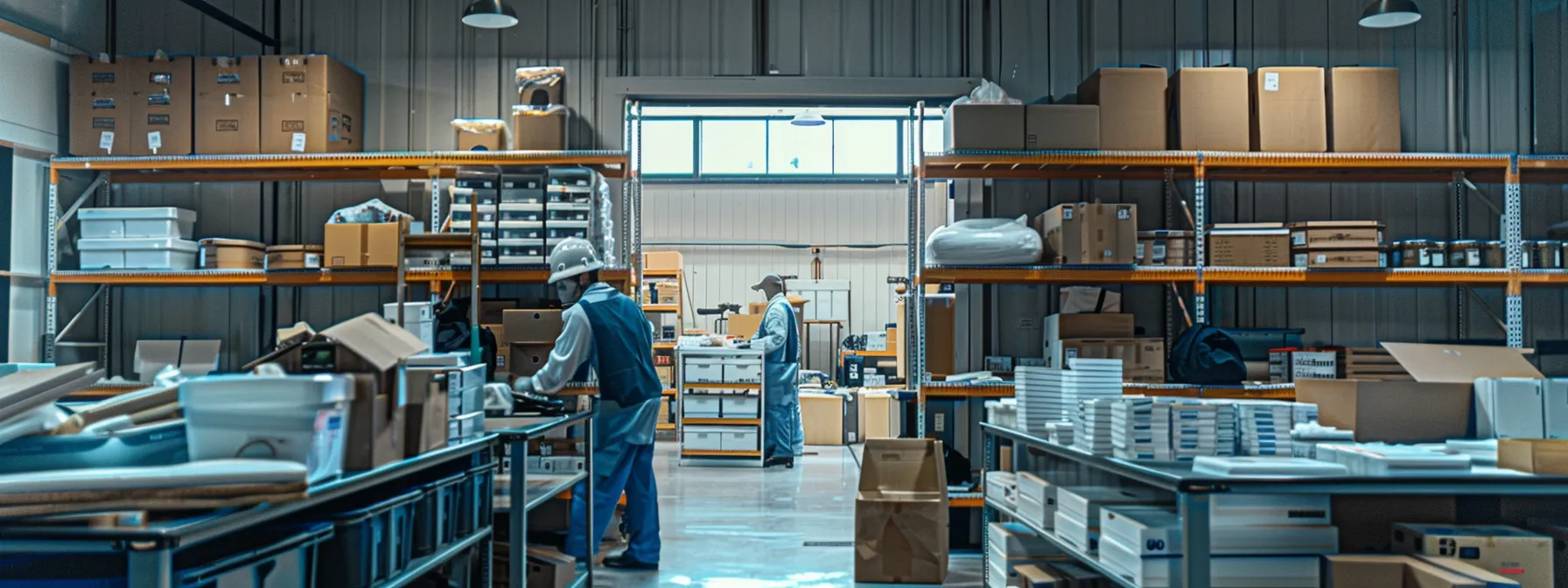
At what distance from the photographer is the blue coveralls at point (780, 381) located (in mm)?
9680

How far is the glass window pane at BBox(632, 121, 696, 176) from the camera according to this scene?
15805mm

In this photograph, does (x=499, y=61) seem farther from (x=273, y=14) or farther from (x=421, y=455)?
(x=421, y=455)

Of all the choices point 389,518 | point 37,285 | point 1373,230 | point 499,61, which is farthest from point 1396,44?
point 37,285

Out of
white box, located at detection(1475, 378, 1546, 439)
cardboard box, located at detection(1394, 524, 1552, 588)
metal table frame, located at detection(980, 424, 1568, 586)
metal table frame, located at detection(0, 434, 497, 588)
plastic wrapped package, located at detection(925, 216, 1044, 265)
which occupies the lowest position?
cardboard box, located at detection(1394, 524, 1552, 588)

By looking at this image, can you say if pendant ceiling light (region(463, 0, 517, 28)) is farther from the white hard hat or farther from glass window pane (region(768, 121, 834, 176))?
glass window pane (region(768, 121, 834, 176))

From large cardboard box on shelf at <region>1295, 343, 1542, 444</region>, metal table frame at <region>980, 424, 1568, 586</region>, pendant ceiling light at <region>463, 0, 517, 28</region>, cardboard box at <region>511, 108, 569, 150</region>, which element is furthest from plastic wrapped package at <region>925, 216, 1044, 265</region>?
metal table frame at <region>980, 424, 1568, 586</region>

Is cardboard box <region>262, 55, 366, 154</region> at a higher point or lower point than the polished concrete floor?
higher

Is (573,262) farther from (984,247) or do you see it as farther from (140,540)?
(140,540)

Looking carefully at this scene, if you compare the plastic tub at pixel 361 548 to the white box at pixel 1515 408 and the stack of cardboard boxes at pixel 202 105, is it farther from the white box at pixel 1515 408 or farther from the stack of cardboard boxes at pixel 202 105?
the stack of cardboard boxes at pixel 202 105

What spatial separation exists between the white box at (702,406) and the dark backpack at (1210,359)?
4664 millimetres

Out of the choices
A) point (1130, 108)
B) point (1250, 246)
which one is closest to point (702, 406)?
point (1130, 108)

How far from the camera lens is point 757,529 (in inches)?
261

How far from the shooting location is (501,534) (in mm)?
4207

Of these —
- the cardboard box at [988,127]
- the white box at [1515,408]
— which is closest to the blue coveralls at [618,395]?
the cardboard box at [988,127]
